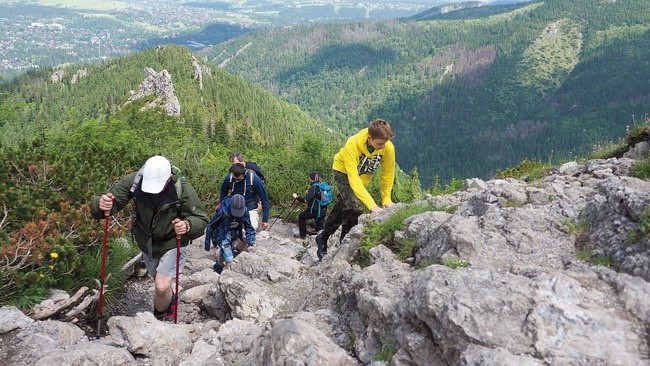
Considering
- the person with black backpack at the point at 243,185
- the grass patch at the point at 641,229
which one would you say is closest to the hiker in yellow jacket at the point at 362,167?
the person with black backpack at the point at 243,185

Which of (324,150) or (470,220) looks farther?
(324,150)

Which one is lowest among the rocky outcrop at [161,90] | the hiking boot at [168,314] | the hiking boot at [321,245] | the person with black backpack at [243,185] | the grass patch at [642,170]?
the rocky outcrop at [161,90]

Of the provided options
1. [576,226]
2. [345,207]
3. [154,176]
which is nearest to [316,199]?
[345,207]

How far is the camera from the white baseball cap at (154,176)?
512 centimetres

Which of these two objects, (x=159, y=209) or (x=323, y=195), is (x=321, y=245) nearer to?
(x=323, y=195)

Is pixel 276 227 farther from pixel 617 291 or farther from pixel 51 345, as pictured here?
pixel 617 291

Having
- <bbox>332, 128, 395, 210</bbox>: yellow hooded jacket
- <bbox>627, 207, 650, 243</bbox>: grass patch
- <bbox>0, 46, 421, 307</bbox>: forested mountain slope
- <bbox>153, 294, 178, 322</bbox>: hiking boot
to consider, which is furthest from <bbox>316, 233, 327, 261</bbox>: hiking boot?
<bbox>627, 207, 650, 243</bbox>: grass patch

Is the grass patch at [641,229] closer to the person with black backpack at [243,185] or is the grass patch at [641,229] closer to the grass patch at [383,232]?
the grass patch at [383,232]

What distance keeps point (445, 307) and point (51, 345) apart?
14.4 feet

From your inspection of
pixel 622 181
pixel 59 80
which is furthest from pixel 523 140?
pixel 622 181

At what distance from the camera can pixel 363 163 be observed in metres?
6.64

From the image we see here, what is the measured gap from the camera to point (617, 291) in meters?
3.20

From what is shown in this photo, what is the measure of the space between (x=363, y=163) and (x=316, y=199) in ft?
13.7

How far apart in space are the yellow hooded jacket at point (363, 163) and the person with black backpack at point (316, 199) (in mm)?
3666
